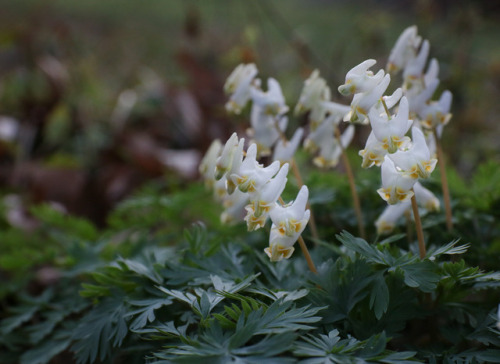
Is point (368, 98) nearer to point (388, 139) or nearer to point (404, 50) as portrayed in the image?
point (388, 139)

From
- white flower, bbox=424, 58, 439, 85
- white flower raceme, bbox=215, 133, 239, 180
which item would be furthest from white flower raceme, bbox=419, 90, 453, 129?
white flower raceme, bbox=215, 133, 239, 180

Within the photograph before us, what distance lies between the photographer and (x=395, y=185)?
3.00 feet

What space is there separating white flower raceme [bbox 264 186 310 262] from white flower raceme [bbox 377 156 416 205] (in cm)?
16

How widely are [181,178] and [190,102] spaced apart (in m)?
1.02

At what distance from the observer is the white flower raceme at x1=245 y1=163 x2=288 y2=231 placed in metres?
0.95

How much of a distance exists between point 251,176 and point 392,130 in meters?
0.29

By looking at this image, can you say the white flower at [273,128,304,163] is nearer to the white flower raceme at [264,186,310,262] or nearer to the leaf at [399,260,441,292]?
the white flower raceme at [264,186,310,262]

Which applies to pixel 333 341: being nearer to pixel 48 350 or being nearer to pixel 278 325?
pixel 278 325

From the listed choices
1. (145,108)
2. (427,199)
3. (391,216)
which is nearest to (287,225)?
(391,216)

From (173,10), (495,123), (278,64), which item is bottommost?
(495,123)

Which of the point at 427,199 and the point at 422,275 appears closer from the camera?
the point at 422,275

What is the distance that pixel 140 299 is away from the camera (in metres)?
1.11

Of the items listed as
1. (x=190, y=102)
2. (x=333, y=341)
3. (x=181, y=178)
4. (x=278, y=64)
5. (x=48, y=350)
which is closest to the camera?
(x=333, y=341)

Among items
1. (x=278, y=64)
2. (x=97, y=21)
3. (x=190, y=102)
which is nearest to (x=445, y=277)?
(x=190, y=102)
